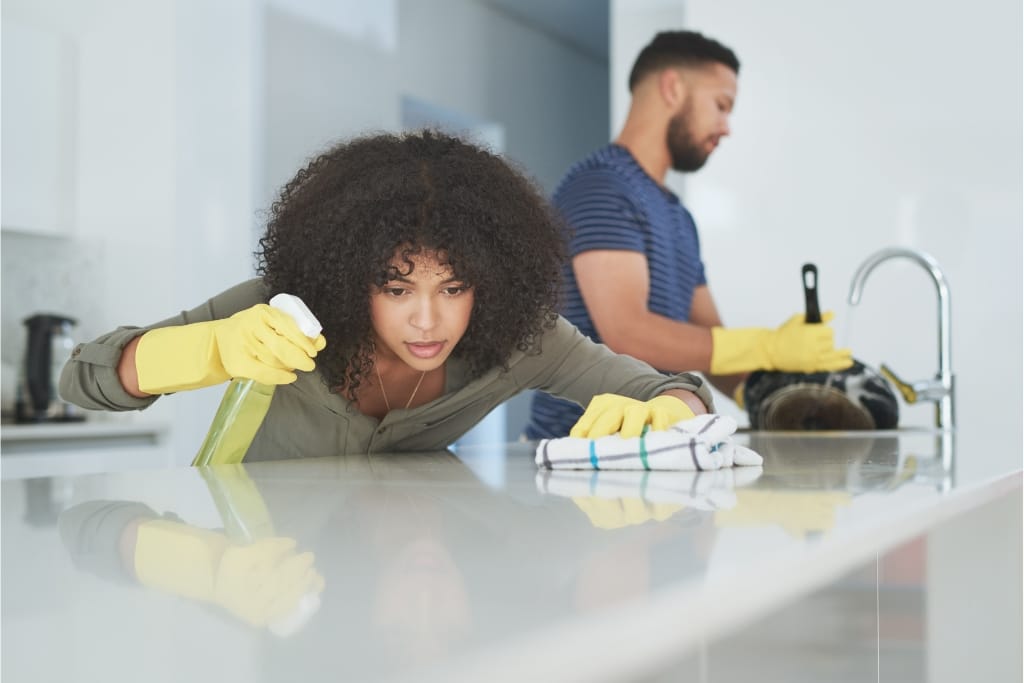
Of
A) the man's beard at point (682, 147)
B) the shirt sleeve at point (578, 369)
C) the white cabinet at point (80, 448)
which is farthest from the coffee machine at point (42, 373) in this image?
the shirt sleeve at point (578, 369)

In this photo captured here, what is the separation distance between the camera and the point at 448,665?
27 centimetres

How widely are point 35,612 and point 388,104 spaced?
3.97 m

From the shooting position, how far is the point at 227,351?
1.09m

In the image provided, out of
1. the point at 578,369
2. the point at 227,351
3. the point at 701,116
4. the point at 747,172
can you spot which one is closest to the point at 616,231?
the point at 701,116

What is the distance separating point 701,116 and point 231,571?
276cm

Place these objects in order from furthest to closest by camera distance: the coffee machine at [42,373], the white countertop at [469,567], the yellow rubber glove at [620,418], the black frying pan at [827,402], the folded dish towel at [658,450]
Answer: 1. the coffee machine at [42,373]
2. the black frying pan at [827,402]
3. the yellow rubber glove at [620,418]
4. the folded dish towel at [658,450]
5. the white countertop at [469,567]

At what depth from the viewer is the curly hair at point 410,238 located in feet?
3.73

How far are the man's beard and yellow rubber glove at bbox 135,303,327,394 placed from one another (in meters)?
1.96

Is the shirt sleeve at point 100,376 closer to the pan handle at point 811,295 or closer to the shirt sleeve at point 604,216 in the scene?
the shirt sleeve at point 604,216

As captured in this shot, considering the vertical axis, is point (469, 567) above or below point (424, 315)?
below

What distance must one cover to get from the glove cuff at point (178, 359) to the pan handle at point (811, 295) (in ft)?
4.52

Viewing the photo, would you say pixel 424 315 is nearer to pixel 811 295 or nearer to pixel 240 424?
pixel 240 424

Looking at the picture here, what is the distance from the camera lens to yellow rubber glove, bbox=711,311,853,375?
2.09 metres

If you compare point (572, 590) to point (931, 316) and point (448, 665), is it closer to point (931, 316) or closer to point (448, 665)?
point (448, 665)
